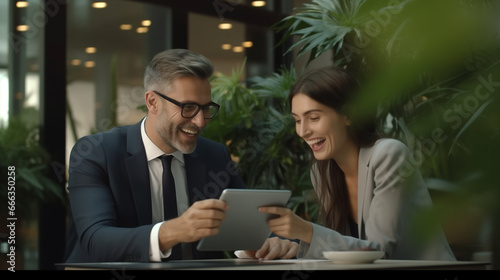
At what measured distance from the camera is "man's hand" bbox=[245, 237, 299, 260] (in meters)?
2.18

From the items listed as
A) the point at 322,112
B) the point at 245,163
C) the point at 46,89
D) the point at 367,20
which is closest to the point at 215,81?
the point at 245,163

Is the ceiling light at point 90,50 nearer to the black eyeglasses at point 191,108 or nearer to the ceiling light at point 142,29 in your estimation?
the ceiling light at point 142,29

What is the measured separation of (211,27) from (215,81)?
4.37 ft

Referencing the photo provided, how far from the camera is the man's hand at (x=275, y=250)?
2184mm

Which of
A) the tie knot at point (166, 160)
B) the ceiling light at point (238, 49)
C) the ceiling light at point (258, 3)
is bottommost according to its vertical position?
the tie knot at point (166, 160)

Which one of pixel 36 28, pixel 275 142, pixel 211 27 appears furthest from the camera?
pixel 211 27

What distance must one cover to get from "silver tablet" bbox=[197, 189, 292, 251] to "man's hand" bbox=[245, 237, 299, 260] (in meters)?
0.12

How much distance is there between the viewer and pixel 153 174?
2547 mm

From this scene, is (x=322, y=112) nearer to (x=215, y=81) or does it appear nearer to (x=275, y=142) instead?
(x=275, y=142)

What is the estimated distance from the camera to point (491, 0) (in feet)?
1.06

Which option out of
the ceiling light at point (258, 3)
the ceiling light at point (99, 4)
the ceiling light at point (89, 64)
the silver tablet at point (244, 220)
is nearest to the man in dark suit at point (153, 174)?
the silver tablet at point (244, 220)

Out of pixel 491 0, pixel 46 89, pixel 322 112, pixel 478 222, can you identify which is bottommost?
pixel 478 222

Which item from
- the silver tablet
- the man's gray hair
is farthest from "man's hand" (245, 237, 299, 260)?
the man's gray hair

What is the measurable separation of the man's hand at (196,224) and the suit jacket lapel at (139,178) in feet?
1.27
